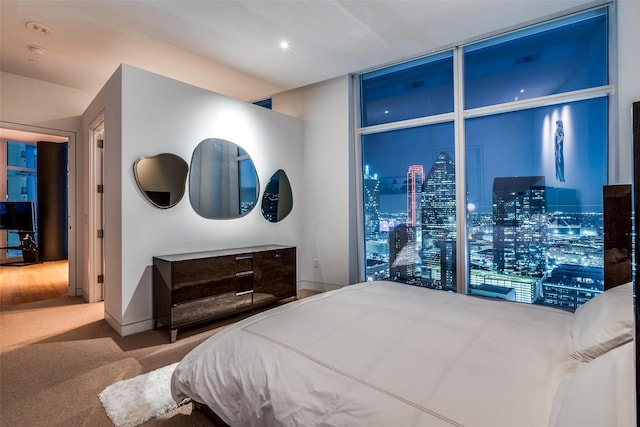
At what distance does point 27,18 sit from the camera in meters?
2.77

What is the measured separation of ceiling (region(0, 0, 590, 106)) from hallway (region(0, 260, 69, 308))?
2767mm

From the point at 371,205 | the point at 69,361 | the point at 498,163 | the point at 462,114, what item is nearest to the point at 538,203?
the point at 498,163

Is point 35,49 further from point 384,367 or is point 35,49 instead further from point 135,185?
point 384,367

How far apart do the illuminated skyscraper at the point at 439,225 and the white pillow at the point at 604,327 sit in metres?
2.12

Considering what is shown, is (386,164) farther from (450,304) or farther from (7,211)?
(7,211)

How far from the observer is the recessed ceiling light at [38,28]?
2.85 metres

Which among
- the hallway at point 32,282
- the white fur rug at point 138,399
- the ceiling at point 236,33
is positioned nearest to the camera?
the white fur rug at point 138,399

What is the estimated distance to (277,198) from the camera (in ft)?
14.1

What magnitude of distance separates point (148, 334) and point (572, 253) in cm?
404

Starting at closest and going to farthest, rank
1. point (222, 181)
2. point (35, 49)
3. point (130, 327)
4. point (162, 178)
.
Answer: point (130, 327) → point (162, 178) → point (35, 49) → point (222, 181)

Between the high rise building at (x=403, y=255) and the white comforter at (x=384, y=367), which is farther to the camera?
the high rise building at (x=403, y=255)

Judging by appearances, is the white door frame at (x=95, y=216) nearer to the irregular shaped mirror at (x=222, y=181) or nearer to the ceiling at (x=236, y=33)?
the ceiling at (x=236, y=33)

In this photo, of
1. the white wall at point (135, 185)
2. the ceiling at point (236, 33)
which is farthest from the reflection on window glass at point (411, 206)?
the white wall at point (135, 185)

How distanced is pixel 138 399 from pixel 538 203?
3701 millimetres
